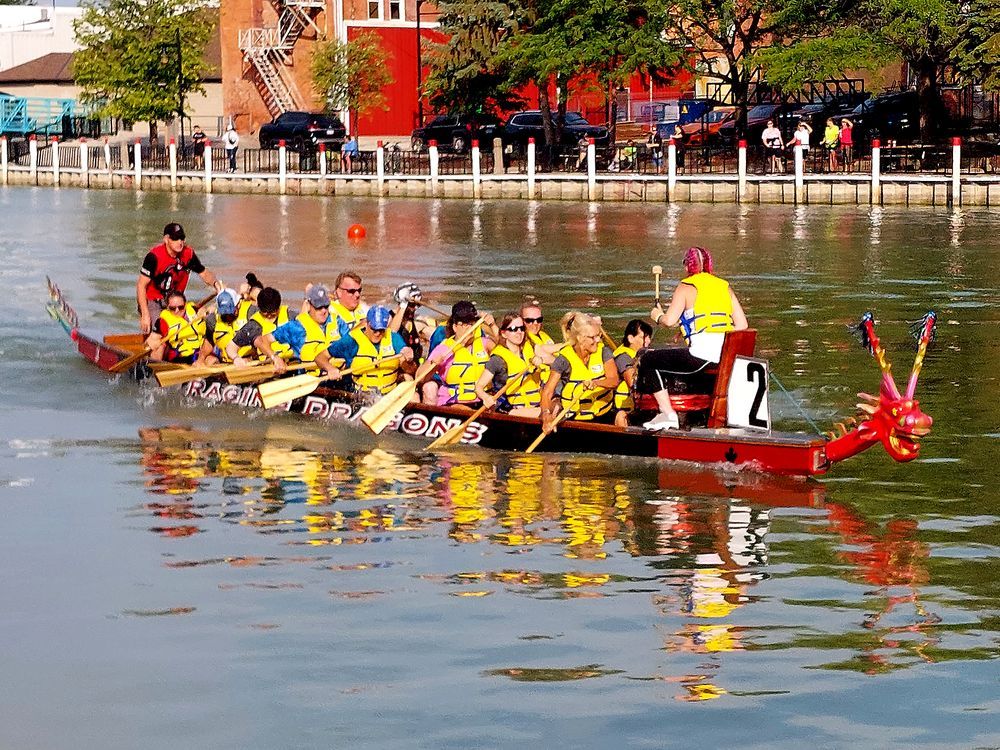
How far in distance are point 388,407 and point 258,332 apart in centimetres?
265

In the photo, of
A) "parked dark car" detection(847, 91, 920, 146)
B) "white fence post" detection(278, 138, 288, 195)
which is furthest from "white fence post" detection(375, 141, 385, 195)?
"parked dark car" detection(847, 91, 920, 146)

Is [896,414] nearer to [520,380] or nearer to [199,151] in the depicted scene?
[520,380]

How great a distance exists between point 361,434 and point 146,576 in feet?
18.6

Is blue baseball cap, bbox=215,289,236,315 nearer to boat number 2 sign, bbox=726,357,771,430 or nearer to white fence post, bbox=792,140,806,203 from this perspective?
boat number 2 sign, bbox=726,357,771,430

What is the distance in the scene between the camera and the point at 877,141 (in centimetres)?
4625

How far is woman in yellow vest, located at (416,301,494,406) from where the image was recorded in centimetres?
1753

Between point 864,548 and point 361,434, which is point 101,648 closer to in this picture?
point 864,548

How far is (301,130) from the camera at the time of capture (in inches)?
2768

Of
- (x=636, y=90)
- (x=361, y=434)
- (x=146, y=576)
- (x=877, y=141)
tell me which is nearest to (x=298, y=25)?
(x=636, y=90)

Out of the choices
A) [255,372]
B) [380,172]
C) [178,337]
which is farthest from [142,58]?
[255,372]

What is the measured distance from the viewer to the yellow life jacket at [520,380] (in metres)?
17.5

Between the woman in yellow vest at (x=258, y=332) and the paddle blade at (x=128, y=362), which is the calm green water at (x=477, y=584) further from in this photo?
the woman in yellow vest at (x=258, y=332)

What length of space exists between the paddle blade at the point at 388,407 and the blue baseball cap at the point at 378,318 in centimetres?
93

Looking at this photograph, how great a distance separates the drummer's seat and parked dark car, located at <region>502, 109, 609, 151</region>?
45325mm
